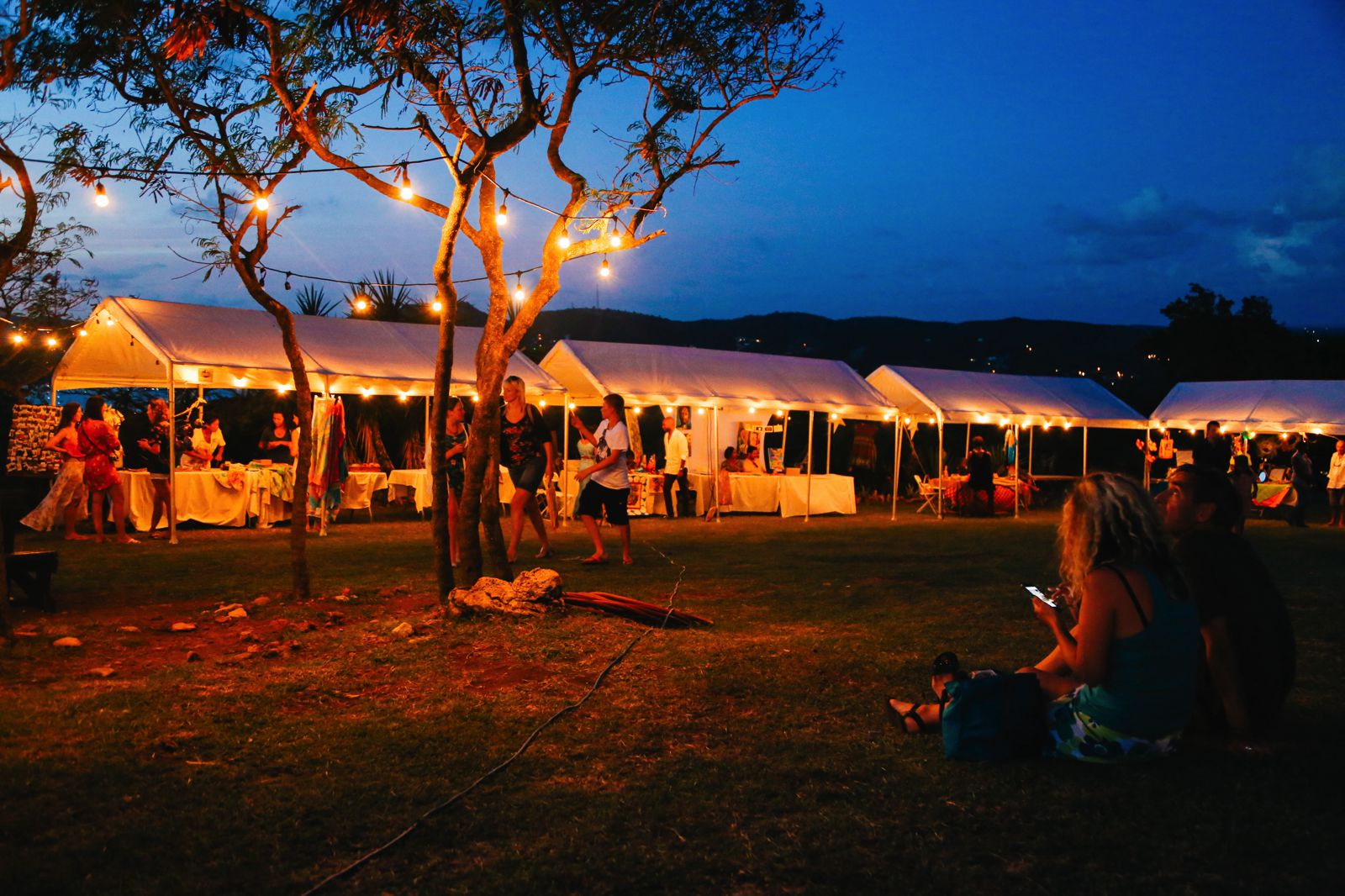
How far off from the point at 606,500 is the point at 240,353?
6417 millimetres

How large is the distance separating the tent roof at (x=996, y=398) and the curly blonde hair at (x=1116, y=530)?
1647 centimetres

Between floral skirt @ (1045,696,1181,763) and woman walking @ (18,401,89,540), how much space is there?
1173cm

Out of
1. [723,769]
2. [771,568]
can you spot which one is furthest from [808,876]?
[771,568]

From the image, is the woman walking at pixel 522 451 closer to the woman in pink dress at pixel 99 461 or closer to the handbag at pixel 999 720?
the woman in pink dress at pixel 99 461

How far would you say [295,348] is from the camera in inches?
344

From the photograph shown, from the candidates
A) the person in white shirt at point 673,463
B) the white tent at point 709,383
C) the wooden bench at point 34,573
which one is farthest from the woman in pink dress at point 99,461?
the person in white shirt at point 673,463

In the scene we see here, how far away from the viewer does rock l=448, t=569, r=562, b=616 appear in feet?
24.6

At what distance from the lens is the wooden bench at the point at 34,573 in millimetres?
7727

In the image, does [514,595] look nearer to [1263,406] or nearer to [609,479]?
[609,479]

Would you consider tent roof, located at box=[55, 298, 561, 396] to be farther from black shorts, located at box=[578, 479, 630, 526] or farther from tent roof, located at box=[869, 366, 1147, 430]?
tent roof, located at box=[869, 366, 1147, 430]

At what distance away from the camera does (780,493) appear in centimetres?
1928

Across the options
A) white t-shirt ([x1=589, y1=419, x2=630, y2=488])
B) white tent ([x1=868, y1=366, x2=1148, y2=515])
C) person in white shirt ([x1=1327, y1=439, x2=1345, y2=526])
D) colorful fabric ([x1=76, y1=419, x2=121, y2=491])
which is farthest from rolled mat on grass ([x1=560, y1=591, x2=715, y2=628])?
person in white shirt ([x1=1327, y1=439, x2=1345, y2=526])

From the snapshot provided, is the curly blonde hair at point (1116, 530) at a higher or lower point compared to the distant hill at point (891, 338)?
lower

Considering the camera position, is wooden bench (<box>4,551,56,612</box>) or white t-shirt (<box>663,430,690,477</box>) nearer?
wooden bench (<box>4,551,56,612</box>)
